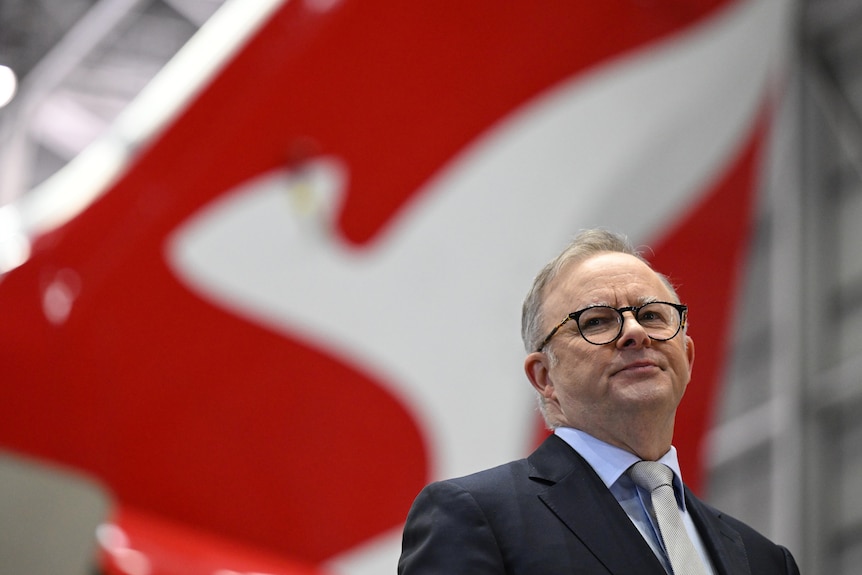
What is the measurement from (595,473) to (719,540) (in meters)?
0.22

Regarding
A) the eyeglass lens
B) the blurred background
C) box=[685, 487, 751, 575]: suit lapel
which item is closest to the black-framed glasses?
the eyeglass lens

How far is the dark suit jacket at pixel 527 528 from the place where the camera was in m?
1.19

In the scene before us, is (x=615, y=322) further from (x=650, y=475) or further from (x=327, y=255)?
(x=327, y=255)

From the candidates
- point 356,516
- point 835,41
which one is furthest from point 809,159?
point 356,516

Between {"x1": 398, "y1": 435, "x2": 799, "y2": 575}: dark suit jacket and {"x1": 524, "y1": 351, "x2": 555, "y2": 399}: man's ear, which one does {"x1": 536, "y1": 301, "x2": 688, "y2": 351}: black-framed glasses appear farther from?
{"x1": 398, "y1": 435, "x2": 799, "y2": 575}: dark suit jacket

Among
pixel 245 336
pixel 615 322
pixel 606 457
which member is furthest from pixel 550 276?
pixel 245 336

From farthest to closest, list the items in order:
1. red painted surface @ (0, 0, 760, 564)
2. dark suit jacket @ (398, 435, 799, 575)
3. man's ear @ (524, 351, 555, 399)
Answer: red painted surface @ (0, 0, 760, 564)
man's ear @ (524, 351, 555, 399)
dark suit jacket @ (398, 435, 799, 575)

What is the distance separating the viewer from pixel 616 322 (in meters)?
1.41

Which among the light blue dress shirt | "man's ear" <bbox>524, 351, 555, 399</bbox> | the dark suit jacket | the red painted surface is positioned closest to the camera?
the dark suit jacket

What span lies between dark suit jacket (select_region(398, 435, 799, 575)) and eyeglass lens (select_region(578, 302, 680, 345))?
6.4 inches

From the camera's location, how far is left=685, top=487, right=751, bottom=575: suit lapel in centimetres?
138

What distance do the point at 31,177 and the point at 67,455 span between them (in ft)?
38.4

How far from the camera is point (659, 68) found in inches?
143

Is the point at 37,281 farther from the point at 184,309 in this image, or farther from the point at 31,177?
the point at 31,177
